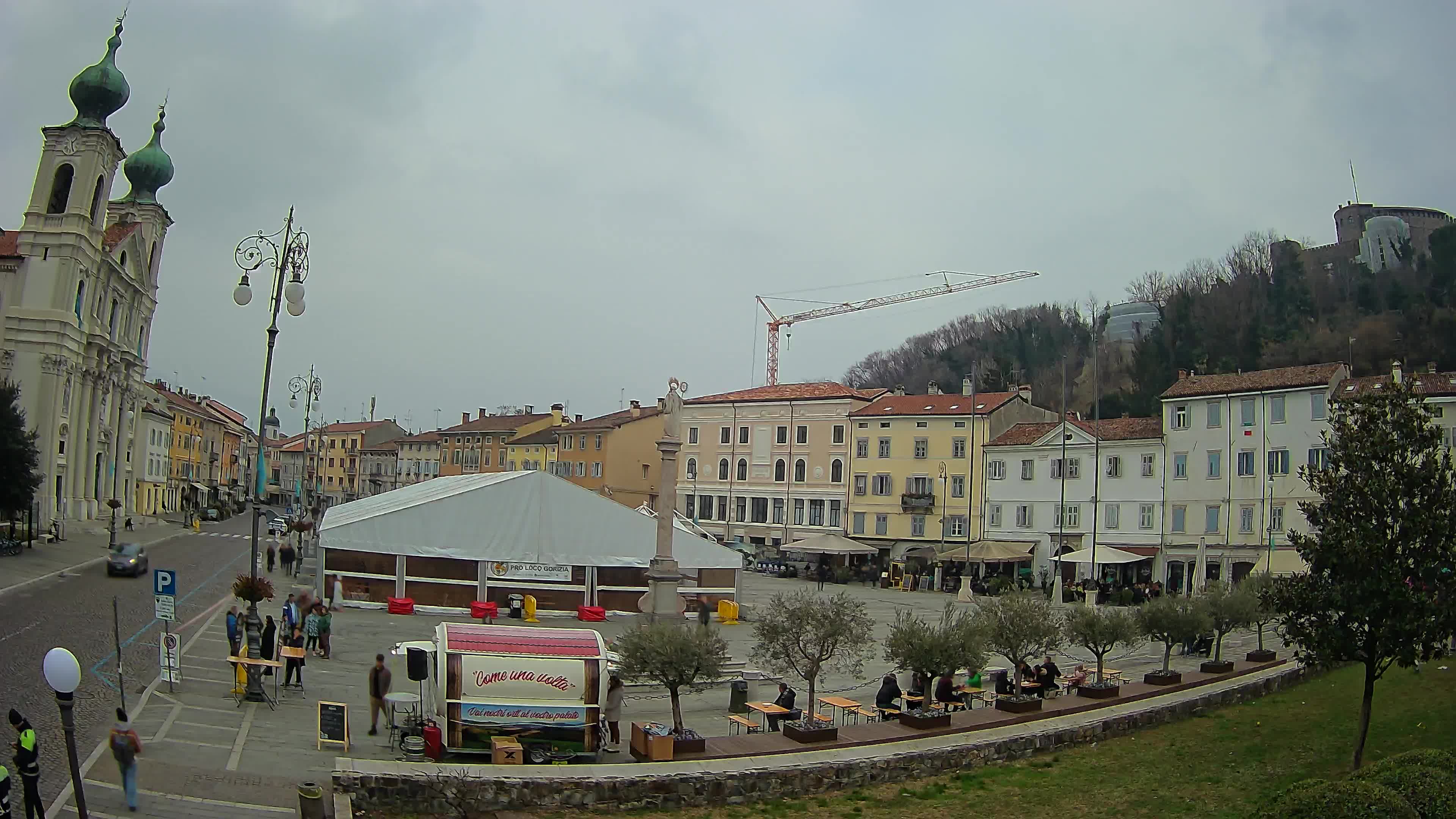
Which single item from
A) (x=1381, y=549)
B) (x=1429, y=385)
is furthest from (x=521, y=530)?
(x=1429, y=385)

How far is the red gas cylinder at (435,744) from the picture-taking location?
48.6 feet

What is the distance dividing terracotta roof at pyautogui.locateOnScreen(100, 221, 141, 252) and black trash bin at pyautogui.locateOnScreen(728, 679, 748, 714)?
62396mm

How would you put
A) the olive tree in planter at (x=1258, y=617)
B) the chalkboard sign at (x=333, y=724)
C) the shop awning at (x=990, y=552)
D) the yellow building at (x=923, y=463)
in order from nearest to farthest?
the chalkboard sign at (x=333, y=724) < the olive tree in planter at (x=1258, y=617) < the shop awning at (x=990, y=552) < the yellow building at (x=923, y=463)

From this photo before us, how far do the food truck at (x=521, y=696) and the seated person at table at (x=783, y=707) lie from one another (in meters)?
3.63

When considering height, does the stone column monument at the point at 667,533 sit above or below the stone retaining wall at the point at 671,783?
above

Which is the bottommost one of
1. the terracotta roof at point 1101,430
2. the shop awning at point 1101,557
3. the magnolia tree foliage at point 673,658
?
the magnolia tree foliage at point 673,658

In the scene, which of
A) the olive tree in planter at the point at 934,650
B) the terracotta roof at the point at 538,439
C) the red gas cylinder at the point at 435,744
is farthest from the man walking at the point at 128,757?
the terracotta roof at the point at 538,439

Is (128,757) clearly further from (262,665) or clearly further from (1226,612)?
(1226,612)

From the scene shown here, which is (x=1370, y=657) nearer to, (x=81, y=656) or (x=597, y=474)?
(x=81, y=656)

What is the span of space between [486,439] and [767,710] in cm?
8892

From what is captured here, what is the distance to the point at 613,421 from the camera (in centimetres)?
8444

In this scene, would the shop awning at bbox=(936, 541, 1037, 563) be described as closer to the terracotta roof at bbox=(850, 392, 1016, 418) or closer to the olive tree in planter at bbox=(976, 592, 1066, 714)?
the terracotta roof at bbox=(850, 392, 1016, 418)

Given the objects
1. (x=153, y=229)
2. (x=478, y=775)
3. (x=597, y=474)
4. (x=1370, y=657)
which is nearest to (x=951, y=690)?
(x=1370, y=657)

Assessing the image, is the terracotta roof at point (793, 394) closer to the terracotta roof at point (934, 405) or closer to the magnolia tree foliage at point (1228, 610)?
the terracotta roof at point (934, 405)
